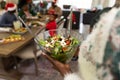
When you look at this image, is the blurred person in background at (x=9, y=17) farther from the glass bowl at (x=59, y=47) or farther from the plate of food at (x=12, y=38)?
the glass bowl at (x=59, y=47)

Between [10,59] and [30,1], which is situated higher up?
→ [30,1]

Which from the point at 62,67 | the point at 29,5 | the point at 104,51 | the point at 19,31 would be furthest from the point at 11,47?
the point at 104,51

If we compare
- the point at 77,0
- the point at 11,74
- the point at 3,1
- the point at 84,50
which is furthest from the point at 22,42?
the point at 77,0

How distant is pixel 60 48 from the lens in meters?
1.15

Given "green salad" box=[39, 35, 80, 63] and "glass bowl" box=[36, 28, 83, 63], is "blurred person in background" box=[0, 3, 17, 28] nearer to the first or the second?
"glass bowl" box=[36, 28, 83, 63]

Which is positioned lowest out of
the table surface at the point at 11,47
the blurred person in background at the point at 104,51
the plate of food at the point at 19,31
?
the table surface at the point at 11,47

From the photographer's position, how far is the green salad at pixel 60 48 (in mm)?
1099

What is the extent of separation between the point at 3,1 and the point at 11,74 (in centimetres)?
228

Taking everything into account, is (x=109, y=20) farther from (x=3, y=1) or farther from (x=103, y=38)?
(x=3, y=1)

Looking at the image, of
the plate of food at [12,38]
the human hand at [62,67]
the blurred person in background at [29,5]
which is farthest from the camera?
the blurred person in background at [29,5]

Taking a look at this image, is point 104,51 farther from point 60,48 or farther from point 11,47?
point 11,47

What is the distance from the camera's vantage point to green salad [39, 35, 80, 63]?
3.60 feet

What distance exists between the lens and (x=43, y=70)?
9.92 ft

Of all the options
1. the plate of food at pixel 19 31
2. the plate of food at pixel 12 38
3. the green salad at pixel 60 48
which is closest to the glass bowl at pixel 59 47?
the green salad at pixel 60 48
